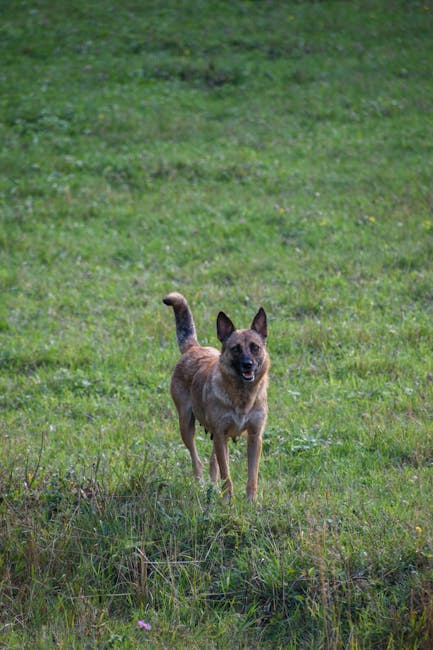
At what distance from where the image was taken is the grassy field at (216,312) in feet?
17.1

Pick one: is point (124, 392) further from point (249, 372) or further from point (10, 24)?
point (10, 24)

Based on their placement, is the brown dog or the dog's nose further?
the brown dog

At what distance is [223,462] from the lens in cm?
625

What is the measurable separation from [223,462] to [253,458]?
0.24m

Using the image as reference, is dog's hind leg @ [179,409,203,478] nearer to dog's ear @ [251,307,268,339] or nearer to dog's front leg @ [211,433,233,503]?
dog's front leg @ [211,433,233,503]

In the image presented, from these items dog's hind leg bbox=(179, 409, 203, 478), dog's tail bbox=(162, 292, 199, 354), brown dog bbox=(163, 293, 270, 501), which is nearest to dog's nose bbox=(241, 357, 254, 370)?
brown dog bbox=(163, 293, 270, 501)

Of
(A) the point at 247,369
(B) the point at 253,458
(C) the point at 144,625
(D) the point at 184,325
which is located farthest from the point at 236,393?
(C) the point at 144,625

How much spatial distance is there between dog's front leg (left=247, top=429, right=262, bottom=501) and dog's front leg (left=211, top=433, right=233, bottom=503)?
16 centimetres

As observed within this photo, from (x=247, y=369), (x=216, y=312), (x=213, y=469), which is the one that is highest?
(x=247, y=369)

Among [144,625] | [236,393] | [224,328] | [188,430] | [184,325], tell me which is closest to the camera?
[144,625]

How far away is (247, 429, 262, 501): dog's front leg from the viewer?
618 centimetres

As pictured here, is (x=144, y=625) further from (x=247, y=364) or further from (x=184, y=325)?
(x=184, y=325)

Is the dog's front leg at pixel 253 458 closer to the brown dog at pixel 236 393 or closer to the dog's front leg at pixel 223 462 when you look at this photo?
the brown dog at pixel 236 393

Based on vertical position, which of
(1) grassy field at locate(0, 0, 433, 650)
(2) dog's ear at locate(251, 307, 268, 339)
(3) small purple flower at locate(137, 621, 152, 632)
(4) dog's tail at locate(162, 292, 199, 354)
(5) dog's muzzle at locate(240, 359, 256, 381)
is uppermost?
(2) dog's ear at locate(251, 307, 268, 339)
